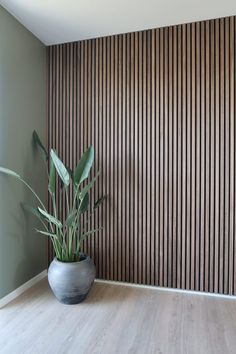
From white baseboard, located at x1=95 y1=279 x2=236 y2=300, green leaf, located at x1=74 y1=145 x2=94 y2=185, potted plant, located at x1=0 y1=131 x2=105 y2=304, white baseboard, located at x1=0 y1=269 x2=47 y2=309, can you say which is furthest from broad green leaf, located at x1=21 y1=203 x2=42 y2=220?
white baseboard, located at x1=95 y1=279 x2=236 y2=300

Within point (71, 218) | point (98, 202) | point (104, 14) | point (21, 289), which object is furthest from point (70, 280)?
point (104, 14)

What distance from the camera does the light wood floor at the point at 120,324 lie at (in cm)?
204

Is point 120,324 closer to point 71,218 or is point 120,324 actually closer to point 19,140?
point 71,218

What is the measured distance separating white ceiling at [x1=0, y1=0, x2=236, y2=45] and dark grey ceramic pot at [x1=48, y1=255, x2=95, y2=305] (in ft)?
8.04

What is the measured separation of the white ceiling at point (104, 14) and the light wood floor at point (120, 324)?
9.37 ft

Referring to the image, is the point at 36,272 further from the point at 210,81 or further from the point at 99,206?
the point at 210,81

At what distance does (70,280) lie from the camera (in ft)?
8.39

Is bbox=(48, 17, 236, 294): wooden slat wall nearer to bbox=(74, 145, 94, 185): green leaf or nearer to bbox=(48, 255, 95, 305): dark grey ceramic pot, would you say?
bbox=(74, 145, 94, 185): green leaf

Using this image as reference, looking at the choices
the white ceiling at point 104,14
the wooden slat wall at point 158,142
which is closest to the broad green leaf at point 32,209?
the wooden slat wall at point 158,142

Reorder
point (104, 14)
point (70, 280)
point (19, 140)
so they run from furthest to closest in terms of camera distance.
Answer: point (19, 140)
point (104, 14)
point (70, 280)

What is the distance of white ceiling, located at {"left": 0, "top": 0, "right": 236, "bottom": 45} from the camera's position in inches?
99.1

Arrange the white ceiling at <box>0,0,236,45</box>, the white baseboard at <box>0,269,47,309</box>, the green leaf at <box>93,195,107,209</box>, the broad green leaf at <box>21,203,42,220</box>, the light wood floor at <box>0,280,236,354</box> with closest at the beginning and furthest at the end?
the light wood floor at <box>0,280,236,354</box>
the white ceiling at <box>0,0,236,45</box>
the white baseboard at <box>0,269,47,309</box>
the broad green leaf at <box>21,203,42,220</box>
the green leaf at <box>93,195,107,209</box>

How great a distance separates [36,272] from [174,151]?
83.4 inches

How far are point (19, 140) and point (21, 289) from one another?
1587mm
